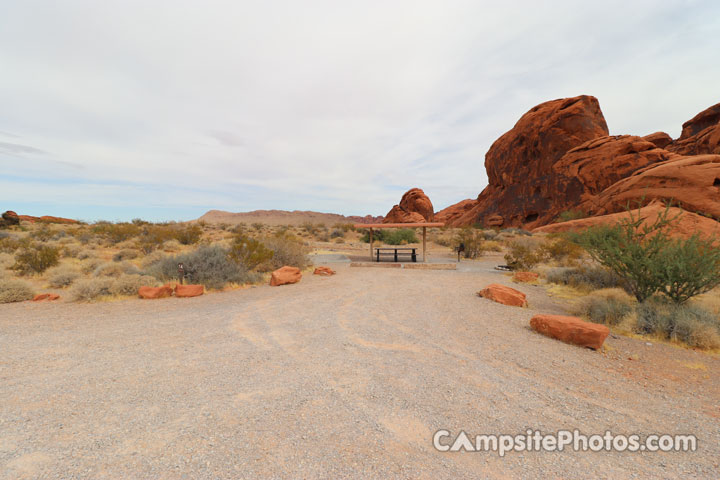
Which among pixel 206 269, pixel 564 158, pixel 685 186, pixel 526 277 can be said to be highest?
pixel 564 158

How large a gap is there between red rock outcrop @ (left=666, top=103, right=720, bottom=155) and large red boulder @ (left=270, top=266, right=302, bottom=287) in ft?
119

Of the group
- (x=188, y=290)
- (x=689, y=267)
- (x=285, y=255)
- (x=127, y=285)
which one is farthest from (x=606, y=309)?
(x=127, y=285)

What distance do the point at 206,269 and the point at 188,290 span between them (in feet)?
4.89

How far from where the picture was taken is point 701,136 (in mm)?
30203

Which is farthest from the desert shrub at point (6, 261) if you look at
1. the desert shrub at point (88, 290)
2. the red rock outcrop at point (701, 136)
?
the red rock outcrop at point (701, 136)

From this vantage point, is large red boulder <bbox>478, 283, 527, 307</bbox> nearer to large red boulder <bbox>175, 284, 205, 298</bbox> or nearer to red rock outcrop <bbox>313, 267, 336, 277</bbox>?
red rock outcrop <bbox>313, 267, 336, 277</bbox>

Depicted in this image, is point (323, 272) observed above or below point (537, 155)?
below

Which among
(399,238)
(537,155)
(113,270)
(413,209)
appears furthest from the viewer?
(413,209)

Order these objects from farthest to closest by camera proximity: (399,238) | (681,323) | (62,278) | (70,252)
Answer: (399,238)
(70,252)
(62,278)
(681,323)

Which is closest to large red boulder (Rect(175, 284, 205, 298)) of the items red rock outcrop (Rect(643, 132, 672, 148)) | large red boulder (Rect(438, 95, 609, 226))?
large red boulder (Rect(438, 95, 609, 226))

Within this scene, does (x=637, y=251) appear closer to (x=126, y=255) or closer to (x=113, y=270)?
(x=113, y=270)

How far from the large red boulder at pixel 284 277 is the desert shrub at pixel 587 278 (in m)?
8.60

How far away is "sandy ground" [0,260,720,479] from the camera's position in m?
2.19

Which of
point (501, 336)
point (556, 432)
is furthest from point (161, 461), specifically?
point (501, 336)
